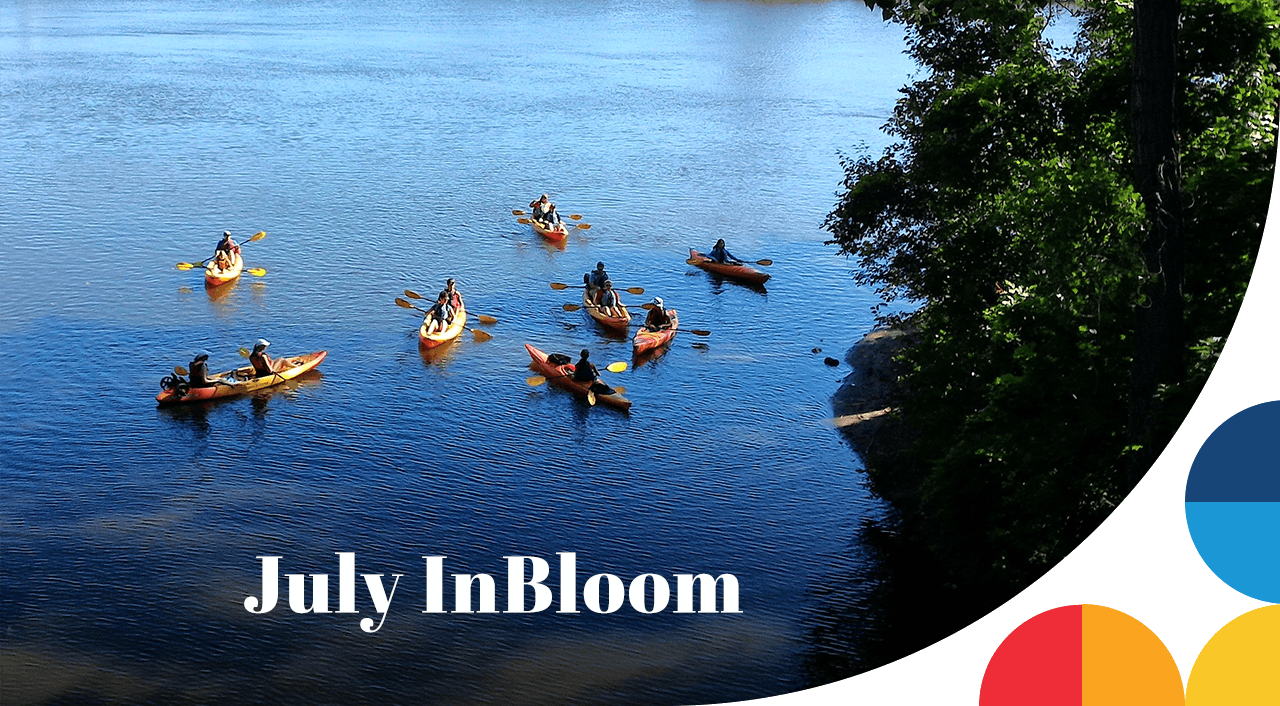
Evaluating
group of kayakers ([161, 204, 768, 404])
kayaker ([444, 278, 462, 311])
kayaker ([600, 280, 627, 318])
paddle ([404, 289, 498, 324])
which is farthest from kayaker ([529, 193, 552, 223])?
kayaker ([444, 278, 462, 311])

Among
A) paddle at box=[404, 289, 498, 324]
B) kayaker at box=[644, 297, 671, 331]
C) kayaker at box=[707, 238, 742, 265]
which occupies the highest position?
kayaker at box=[707, 238, 742, 265]

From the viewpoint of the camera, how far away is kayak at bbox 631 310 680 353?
3319 cm

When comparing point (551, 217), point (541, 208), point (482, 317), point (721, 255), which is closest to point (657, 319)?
point (482, 317)

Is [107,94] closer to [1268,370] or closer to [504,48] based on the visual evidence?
[504,48]

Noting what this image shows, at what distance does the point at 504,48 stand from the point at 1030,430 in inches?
2778

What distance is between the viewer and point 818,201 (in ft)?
158

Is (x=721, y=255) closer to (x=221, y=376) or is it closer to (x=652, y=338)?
(x=652, y=338)

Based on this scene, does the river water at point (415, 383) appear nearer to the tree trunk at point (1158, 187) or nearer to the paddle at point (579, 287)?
the paddle at point (579, 287)

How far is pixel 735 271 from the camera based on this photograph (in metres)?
39.4

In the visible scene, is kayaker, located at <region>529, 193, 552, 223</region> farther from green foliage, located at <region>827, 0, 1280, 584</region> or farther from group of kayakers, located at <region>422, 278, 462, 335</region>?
green foliage, located at <region>827, 0, 1280, 584</region>

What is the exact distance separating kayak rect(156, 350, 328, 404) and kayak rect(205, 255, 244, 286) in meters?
8.19

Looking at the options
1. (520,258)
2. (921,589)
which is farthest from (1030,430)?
(520,258)

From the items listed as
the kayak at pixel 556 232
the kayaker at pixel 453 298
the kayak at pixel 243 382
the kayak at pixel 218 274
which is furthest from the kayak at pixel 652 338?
the kayak at pixel 218 274

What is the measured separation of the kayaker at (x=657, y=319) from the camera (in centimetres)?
3428
